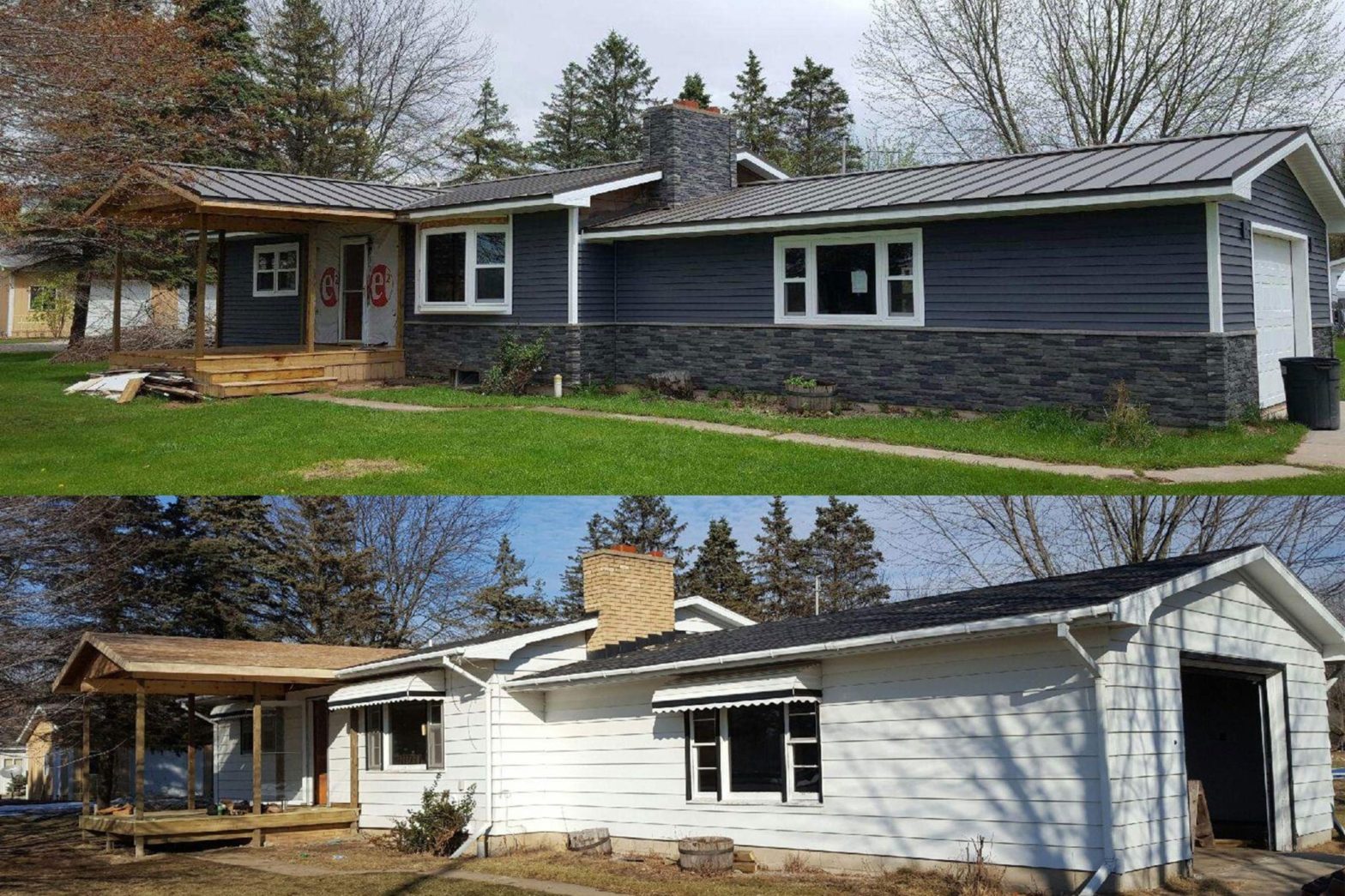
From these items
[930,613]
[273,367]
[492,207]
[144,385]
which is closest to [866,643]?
[930,613]

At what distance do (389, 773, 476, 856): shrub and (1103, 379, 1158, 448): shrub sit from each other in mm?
8602

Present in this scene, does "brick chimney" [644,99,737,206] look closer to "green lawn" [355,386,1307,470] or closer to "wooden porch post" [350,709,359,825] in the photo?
"green lawn" [355,386,1307,470]

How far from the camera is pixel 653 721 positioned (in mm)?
12680

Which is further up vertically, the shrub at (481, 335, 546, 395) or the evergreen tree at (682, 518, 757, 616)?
the shrub at (481, 335, 546, 395)

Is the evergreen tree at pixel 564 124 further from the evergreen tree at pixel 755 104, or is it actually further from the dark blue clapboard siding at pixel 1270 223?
the dark blue clapboard siding at pixel 1270 223

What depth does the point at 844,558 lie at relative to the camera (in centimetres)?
4338

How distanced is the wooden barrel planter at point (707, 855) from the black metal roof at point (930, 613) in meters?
1.69

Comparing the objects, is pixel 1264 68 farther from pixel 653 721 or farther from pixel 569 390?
pixel 653 721

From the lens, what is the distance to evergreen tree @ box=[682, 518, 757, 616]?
1620 inches

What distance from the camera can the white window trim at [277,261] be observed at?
2692 cm

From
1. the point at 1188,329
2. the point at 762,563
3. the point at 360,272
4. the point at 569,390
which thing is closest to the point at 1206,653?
the point at 1188,329

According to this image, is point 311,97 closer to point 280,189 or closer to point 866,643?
point 280,189

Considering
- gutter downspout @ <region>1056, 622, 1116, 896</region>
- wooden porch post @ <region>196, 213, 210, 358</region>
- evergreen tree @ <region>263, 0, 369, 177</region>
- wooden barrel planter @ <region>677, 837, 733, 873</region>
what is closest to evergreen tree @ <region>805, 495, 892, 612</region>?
evergreen tree @ <region>263, 0, 369, 177</region>

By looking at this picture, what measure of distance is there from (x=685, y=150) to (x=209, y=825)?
14.4 metres
